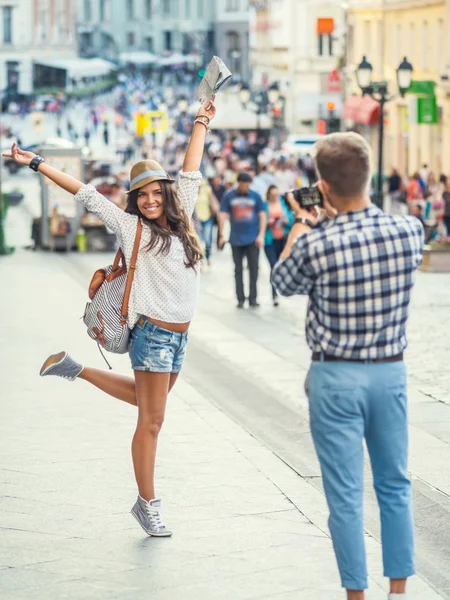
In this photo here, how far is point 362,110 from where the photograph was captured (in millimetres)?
53031

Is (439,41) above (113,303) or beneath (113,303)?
above

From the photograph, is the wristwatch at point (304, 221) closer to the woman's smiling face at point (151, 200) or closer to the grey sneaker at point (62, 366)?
the woman's smiling face at point (151, 200)

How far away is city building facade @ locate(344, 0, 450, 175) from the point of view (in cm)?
4525

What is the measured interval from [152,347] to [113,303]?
313 mm

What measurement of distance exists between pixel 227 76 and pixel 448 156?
120ft

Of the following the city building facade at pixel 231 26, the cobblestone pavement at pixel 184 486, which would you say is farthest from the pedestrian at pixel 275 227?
the city building facade at pixel 231 26

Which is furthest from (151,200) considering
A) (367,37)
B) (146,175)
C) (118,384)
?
(367,37)

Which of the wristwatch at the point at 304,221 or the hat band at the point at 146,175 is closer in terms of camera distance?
the wristwatch at the point at 304,221

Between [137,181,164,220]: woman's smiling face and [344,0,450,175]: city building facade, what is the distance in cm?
3622

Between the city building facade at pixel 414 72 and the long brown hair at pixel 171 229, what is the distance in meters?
36.2

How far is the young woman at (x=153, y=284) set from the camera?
7570 millimetres

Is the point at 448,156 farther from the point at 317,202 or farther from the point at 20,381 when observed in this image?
the point at 317,202

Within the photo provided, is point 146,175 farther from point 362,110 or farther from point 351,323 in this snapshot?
point 362,110

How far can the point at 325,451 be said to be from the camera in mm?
6121
